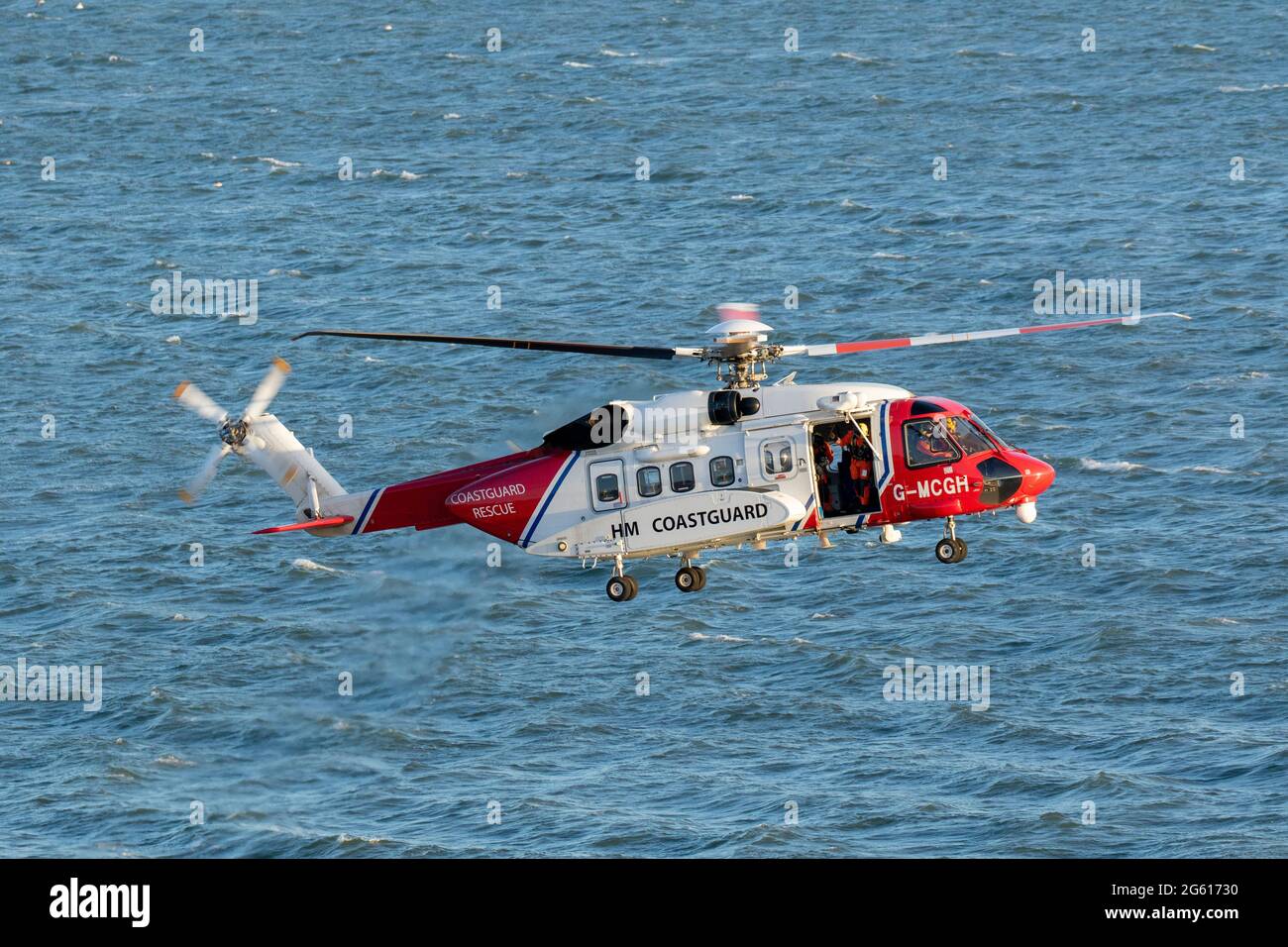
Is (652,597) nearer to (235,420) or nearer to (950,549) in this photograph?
(235,420)

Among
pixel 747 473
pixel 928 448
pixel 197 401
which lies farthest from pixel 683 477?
pixel 197 401

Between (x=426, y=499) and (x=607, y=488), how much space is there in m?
5.59

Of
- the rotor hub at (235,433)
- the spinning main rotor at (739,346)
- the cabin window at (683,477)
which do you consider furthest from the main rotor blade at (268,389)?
the cabin window at (683,477)

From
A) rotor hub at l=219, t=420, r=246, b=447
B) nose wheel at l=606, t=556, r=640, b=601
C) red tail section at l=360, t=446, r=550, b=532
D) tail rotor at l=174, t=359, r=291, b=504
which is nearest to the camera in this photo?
nose wheel at l=606, t=556, r=640, b=601

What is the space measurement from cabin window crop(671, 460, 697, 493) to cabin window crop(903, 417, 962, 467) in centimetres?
576

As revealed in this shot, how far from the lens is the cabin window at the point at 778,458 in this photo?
191 feet

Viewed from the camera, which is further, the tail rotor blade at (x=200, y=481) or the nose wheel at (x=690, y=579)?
the nose wheel at (x=690, y=579)

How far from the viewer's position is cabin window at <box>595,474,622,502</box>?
59031 millimetres

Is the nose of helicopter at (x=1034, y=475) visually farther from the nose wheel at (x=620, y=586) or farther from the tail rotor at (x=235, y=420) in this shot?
the tail rotor at (x=235, y=420)

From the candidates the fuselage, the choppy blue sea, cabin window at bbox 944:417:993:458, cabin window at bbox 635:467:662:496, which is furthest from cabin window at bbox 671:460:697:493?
the choppy blue sea

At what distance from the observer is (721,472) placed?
58.4 meters

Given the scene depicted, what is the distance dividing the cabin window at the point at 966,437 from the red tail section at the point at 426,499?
Answer: 11889mm

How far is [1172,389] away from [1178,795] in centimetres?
4161

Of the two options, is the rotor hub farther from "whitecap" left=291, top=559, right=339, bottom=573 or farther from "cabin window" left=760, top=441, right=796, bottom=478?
"whitecap" left=291, top=559, right=339, bottom=573
